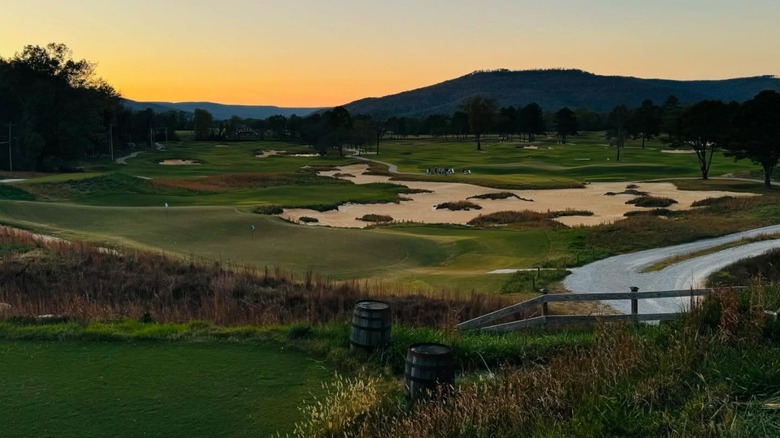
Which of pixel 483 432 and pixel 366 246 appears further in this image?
pixel 366 246

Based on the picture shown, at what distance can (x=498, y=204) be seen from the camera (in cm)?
5669

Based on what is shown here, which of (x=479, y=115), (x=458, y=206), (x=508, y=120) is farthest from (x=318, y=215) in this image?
(x=508, y=120)

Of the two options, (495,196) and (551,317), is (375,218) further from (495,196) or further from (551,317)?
(551,317)

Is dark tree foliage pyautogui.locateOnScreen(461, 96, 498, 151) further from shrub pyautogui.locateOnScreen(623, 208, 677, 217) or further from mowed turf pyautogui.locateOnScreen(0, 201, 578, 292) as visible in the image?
mowed turf pyautogui.locateOnScreen(0, 201, 578, 292)

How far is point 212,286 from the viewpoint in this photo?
19.7m

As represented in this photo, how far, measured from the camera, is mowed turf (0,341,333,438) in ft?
28.2

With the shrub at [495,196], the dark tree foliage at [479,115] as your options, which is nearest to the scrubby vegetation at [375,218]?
the shrub at [495,196]

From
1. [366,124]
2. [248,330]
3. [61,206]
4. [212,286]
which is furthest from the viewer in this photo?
[366,124]

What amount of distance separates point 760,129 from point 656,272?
125 ft

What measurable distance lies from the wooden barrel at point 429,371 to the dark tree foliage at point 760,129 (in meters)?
57.1

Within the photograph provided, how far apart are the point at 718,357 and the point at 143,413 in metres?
7.74

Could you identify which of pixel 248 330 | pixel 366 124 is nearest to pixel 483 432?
pixel 248 330

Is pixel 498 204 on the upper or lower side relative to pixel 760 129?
lower

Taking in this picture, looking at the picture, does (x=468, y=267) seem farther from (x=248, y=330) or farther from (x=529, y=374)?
(x=529, y=374)
